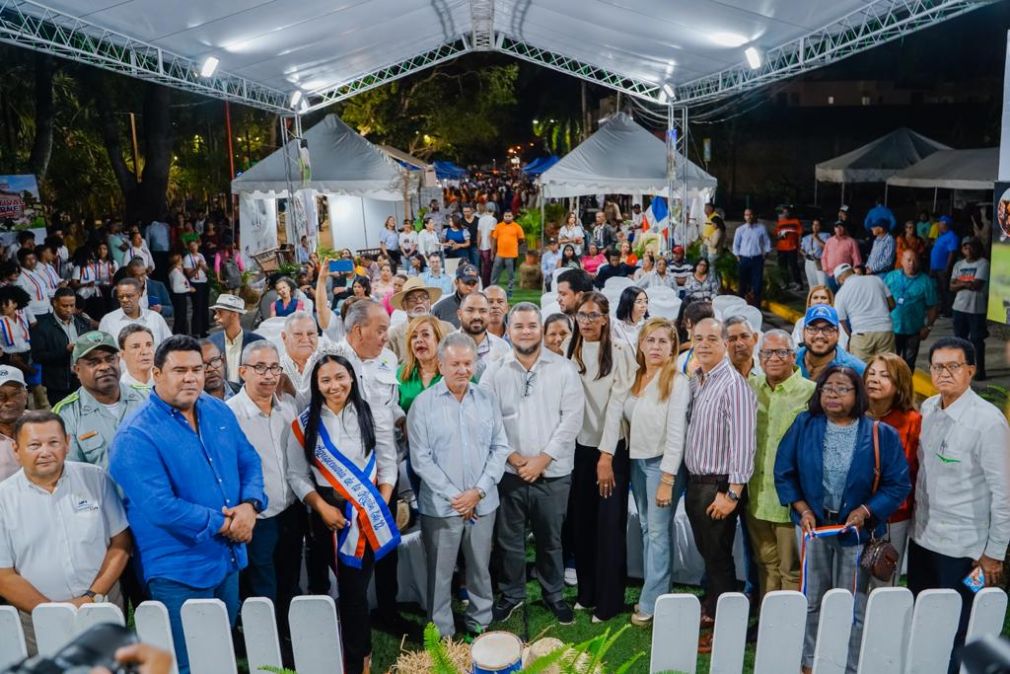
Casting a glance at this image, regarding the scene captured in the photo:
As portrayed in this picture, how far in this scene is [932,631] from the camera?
270 cm

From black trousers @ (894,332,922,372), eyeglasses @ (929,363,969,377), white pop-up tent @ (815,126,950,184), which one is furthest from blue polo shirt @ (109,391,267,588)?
white pop-up tent @ (815,126,950,184)

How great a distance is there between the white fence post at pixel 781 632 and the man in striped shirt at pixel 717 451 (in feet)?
3.65

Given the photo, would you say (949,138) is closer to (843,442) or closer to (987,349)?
(987,349)

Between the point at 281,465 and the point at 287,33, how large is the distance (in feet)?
24.3

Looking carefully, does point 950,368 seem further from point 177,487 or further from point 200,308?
point 200,308

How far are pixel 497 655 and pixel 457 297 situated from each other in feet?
15.3

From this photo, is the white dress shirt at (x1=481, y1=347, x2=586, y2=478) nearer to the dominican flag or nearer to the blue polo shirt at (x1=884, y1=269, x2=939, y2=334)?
the blue polo shirt at (x1=884, y1=269, x2=939, y2=334)

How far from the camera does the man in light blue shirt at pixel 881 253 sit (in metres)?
11.5

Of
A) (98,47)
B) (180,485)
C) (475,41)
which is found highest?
(475,41)

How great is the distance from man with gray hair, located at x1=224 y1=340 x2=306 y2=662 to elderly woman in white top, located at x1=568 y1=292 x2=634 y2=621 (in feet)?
4.78

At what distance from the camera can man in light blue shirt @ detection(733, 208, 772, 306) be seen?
1351cm

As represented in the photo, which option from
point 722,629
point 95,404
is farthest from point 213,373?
point 722,629

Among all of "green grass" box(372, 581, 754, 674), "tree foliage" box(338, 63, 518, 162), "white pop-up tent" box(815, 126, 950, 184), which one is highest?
"tree foliage" box(338, 63, 518, 162)

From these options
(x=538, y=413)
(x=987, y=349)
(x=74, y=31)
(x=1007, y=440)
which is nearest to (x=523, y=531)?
(x=538, y=413)
